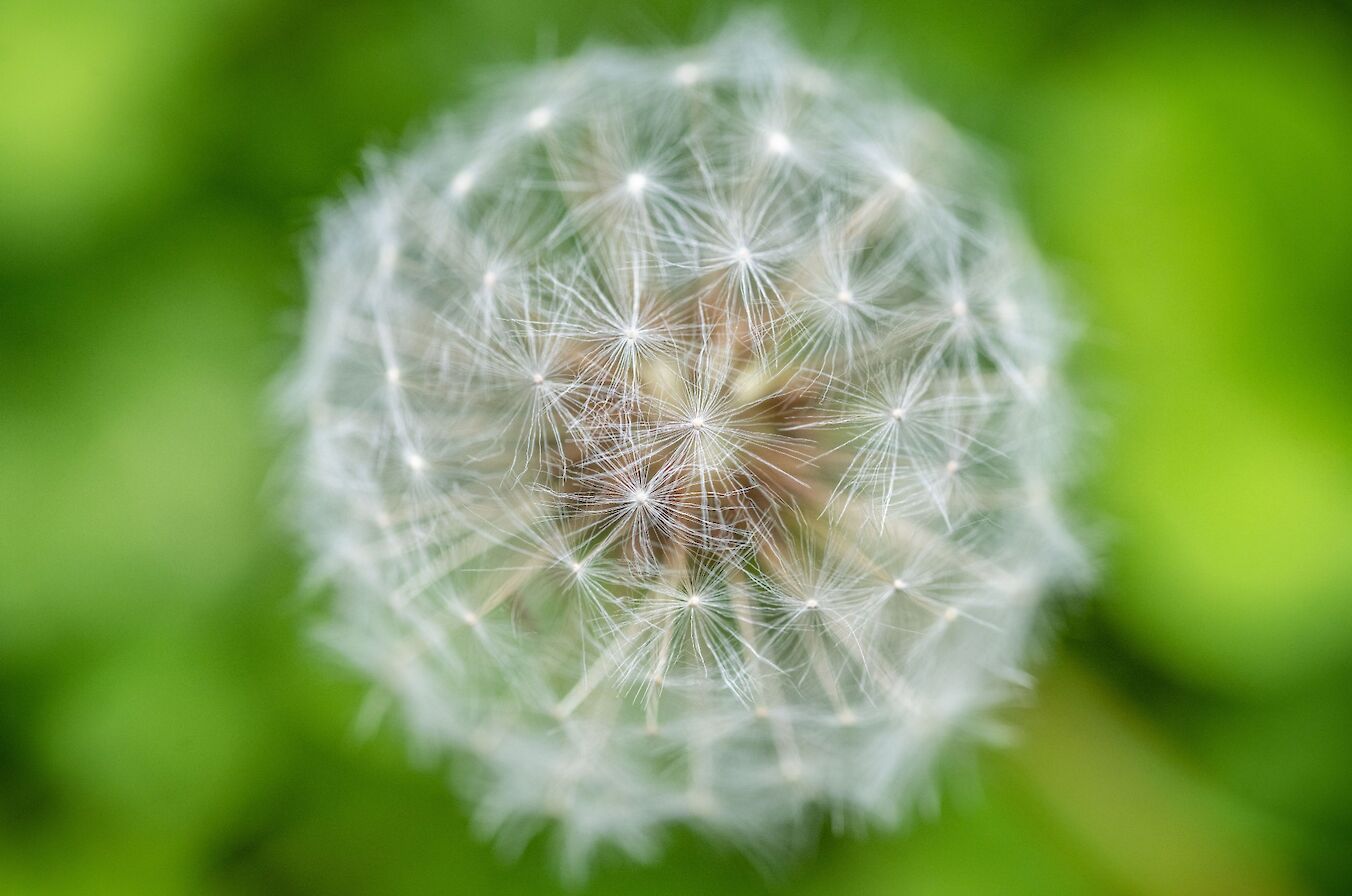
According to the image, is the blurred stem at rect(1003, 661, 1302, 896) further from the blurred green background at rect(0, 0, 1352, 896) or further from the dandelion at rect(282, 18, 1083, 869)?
the dandelion at rect(282, 18, 1083, 869)

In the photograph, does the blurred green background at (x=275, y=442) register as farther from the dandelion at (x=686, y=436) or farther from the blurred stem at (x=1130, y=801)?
the dandelion at (x=686, y=436)

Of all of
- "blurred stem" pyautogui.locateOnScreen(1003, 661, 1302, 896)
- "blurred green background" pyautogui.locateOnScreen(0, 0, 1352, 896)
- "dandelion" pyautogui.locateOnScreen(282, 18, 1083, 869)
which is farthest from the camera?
"blurred stem" pyautogui.locateOnScreen(1003, 661, 1302, 896)

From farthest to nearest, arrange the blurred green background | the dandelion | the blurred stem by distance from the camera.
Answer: the blurred stem, the blurred green background, the dandelion

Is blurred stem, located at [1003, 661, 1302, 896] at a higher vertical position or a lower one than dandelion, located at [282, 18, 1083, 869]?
lower

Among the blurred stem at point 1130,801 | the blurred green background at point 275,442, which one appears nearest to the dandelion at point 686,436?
the blurred green background at point 275,442

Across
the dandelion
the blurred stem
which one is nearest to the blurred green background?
the blurred stem

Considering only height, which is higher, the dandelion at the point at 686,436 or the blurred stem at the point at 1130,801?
the dandelion at the point at 686,436

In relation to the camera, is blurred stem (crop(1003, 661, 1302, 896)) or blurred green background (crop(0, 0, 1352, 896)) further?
blurred stem (crop(1003, 661, 1302, 896))
